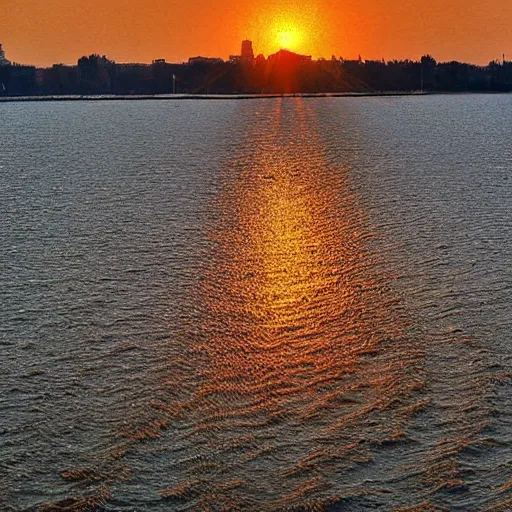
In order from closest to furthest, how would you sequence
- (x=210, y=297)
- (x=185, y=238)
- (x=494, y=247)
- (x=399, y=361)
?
A: (x=399, y=361)
(x=210, y=297)
(x=494, y=247)
(x=185, y=238)

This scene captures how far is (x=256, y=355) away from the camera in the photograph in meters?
8.16

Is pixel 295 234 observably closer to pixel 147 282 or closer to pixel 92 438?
pixel 147 282

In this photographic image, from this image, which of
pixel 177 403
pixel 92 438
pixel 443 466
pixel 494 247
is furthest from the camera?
pixel 494 247

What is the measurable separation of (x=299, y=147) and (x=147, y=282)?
2678cm

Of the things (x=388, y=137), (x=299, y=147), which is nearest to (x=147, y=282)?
(x=299, y=147)

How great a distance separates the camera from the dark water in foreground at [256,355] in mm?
5719

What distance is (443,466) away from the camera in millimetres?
5828

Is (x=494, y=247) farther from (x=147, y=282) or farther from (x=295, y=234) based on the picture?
(x=147, y=282)

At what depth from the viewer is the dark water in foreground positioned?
5.72 metres

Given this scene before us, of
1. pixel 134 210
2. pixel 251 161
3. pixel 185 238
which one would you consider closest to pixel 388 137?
pixel 251 161

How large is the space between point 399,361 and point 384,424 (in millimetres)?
1442

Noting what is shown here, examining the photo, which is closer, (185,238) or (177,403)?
(177,403)

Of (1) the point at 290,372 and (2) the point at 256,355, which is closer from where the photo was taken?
(1) the point at 290,372

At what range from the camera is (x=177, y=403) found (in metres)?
6.93
